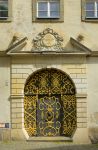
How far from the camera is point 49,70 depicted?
20.0m

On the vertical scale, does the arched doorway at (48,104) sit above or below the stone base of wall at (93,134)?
above

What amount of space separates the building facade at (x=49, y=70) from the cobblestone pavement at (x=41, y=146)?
1.86 ft

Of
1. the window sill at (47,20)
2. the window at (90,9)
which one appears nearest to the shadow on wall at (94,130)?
the window at (90,9)

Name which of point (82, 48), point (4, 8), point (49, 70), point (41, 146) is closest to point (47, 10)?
point (4, 8)

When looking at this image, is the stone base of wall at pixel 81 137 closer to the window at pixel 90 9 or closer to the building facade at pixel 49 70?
the building facade at pixel 49 70

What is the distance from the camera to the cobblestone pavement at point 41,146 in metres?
17.8

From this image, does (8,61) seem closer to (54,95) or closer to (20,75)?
(20,75)

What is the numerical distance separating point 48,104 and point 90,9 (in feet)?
13.9

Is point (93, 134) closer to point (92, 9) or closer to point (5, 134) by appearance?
point (5, 134)

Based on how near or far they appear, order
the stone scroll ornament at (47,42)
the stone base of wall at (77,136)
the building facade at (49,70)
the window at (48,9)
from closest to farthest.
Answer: the stone base of wall at (77,136) → the building facade at (49,70) → the stone scroll ornament at (47,42) → the window at (48,9)

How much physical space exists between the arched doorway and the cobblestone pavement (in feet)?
3.05

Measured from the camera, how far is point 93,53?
19703 mm

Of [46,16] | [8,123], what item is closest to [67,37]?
[46,16]

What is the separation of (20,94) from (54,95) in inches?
56.7
